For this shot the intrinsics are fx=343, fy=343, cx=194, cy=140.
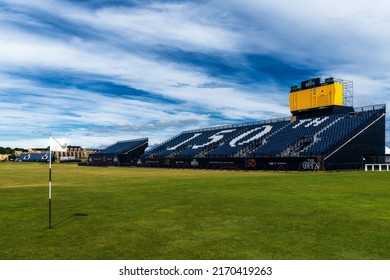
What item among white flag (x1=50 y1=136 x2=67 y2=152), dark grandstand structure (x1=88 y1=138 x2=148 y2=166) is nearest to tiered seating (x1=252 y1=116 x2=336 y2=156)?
white flag (x1=50 y1=136 x2=67 y2=152)

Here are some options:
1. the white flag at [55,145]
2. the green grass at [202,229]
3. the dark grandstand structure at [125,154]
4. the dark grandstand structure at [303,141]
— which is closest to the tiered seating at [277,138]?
the dark grandstand structure at [303,141]

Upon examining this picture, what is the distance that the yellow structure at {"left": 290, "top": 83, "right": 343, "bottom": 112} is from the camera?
205ft

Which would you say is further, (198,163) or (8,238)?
(198,163)

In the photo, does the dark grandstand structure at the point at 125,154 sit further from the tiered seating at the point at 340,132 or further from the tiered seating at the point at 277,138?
the tiered seating at the point at 340,132

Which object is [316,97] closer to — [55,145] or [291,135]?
[291,135]

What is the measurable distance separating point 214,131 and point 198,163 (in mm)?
19143

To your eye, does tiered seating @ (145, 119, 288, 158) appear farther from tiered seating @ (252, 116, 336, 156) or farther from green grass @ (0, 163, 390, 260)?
green grass @ (0, 163, 390, 260)

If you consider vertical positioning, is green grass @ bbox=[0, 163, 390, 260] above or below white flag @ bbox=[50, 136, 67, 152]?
below

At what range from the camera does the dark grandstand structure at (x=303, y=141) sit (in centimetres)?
5084

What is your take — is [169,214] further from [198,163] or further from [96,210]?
[198,163]

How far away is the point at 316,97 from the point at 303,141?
1282cm

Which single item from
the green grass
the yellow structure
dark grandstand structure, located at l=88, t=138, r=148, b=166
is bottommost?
the green grass
